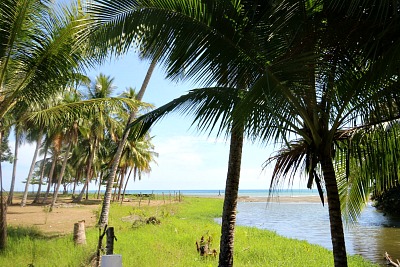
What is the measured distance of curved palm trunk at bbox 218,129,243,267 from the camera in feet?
17.9

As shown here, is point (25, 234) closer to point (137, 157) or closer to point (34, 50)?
point (34, 50)

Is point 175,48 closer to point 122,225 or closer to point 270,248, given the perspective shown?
point 270,248

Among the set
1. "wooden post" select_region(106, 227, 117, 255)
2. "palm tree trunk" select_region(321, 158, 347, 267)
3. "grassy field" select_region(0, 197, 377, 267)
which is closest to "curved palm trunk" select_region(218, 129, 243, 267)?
"palm tree trunk" select_region(321, 158, 347, 267)

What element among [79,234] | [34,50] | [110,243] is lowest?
[79,234]

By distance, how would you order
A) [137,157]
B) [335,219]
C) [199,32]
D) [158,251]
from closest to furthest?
1. [335,219]
2. [199,32]
3. [158,251]
4. [137,157]

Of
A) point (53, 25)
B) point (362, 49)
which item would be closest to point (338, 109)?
point (362, 49)

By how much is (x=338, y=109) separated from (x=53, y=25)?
6.39 metres

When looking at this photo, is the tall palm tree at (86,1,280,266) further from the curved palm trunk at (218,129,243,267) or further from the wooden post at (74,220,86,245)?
the wooden post at (74,220,86,245)

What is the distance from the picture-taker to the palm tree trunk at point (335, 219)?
→ 11.2 ft

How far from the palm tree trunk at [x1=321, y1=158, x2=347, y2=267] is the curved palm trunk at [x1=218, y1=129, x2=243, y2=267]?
2017mm

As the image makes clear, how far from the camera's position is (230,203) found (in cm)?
556

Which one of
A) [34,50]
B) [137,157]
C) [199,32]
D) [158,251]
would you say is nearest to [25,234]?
[158,251]

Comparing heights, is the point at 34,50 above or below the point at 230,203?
above

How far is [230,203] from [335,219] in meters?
2.24
